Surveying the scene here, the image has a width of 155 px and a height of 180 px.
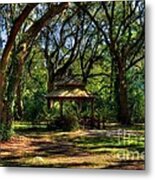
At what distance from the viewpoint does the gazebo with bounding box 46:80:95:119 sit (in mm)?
2486

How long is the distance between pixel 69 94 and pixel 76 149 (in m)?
0.26

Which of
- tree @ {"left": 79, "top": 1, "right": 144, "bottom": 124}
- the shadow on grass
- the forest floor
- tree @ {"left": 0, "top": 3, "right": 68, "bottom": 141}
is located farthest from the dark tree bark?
the shadow on grass

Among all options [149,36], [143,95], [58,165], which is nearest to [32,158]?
[58,165]

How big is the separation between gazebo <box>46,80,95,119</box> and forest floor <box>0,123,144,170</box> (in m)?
0.12

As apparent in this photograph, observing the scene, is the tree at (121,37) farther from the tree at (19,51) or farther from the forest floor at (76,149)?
the tree at (19,51)

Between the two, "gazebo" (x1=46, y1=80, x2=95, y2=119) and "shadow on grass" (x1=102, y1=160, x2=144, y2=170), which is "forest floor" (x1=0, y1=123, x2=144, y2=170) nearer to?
"shadow on grass" (x1=102, y1=160, x2=144, y2=170)

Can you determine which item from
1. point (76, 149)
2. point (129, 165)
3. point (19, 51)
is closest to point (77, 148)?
point (76, 149)

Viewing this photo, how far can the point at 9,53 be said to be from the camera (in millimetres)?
2572

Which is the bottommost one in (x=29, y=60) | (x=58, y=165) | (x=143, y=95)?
(x=58, y=165)

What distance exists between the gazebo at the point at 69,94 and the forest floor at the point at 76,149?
0.12 m

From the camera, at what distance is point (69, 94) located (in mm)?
2516

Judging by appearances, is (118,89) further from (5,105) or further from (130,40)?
(5,105)

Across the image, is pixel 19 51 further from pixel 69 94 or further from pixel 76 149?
pixel 76 149

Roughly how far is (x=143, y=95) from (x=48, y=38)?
1.74 feet
